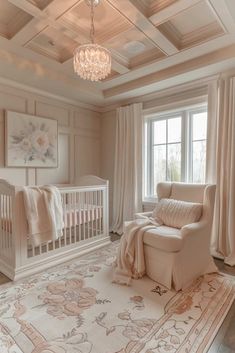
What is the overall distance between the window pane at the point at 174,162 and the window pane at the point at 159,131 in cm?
22

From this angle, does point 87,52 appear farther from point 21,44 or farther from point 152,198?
point 152,198

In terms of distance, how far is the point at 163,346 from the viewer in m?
1.45

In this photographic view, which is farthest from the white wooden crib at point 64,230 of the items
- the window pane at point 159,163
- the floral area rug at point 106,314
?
the window pane at point 159,163

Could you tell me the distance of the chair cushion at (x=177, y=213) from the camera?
2.47 m

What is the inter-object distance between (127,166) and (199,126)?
137 cm

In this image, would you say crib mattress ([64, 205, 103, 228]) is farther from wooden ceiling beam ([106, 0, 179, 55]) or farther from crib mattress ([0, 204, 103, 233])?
wooden ceiling beam ([106, 0, 179, 55])

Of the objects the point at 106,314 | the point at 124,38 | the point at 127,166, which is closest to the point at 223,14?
the point at 124,38

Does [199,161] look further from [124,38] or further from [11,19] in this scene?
[11,19]

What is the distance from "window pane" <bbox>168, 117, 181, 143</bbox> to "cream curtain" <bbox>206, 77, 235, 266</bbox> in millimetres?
614

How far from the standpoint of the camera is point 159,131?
3.83 metres

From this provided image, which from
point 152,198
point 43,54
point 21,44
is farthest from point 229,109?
point 21,44

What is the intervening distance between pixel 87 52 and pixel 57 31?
75 centimetres

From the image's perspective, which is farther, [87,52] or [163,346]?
[87,52]

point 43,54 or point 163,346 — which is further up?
point 43,54
